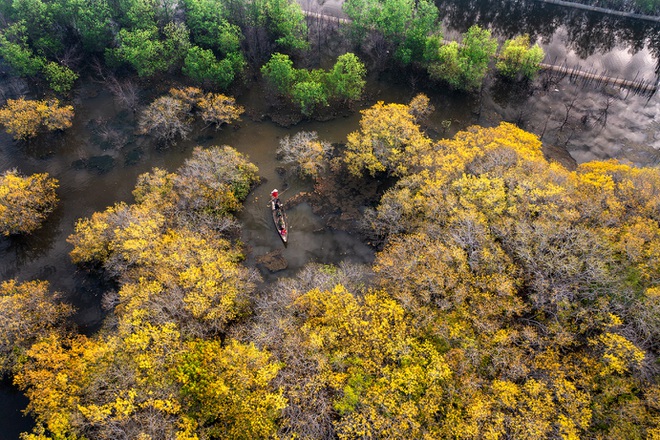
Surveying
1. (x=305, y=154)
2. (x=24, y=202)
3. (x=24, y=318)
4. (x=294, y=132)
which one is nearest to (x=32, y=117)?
(x=24, y=202)

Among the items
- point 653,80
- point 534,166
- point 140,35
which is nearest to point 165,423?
point 534,166

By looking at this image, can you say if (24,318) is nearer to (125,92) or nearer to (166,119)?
(166,119)

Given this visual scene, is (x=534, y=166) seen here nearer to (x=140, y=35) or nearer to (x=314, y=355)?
(x=314, y=355)

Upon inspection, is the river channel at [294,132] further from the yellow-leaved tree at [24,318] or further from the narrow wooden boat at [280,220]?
the yellow-leaved tree at [24,318]

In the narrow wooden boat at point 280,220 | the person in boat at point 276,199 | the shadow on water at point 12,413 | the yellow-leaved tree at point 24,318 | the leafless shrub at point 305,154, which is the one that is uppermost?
the leafless shrub at point 305,154

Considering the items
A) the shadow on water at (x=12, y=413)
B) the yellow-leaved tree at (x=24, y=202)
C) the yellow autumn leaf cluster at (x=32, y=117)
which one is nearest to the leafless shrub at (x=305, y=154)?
the yellow-leaved tree at (x=24, y=202)
